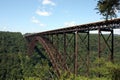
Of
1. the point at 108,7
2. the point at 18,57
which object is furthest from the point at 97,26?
the point at 18,57

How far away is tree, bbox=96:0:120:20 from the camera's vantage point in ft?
84.8

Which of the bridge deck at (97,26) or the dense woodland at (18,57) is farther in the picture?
the dense woodland at (18,57)

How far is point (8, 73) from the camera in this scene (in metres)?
77.9

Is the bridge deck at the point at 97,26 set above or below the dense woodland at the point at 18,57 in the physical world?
above

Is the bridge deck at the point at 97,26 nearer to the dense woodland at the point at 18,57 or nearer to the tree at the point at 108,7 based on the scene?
the tree at the point at 108,7

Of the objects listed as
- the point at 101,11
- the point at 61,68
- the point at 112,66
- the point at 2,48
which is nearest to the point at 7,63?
the point at 2,48

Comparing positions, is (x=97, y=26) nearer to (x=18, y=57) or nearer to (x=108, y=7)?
(x=108, y=7)

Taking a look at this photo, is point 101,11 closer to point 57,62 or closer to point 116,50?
point 57,62

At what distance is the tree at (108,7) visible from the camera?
25859 mm

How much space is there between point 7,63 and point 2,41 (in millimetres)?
25948

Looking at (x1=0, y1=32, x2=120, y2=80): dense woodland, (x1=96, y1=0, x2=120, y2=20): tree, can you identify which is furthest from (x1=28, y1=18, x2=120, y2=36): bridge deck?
(x1=0, y1=32, x2=120, y2=80): dense woodland

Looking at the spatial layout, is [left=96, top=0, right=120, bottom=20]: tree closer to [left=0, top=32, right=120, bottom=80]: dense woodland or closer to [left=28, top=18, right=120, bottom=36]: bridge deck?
[left=28, top=18, right=120, bottom=36]: bridge deck

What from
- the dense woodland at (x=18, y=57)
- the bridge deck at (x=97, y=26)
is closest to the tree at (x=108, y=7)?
the bridge deck at (x=97, y=26)

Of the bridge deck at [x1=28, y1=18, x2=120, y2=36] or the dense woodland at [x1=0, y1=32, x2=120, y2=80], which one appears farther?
the dense woodland at [x1=0, y1=32, x2=120, y2=80]
